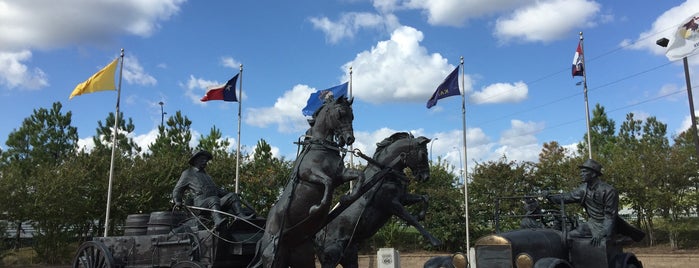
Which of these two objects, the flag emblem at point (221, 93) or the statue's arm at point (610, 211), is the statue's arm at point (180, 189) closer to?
the statue's arm at point (610, 211)

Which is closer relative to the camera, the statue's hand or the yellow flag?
the statue's hand

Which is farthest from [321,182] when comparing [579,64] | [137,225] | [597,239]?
[579,64]

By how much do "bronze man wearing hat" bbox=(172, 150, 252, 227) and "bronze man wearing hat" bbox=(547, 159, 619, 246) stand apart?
17.8 ft

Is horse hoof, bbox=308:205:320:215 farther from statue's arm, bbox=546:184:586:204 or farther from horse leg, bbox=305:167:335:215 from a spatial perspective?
statue's arm, bbox=546:184:586:204

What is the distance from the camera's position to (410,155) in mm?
9461

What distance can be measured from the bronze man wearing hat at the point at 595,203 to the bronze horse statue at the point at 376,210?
2.38m

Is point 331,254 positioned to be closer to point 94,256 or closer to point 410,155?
point 410,155

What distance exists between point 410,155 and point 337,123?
3073 mm

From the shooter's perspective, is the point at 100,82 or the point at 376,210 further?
the point at 100,82

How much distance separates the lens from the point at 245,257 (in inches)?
329

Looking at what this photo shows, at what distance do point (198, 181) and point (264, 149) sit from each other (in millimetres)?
23409

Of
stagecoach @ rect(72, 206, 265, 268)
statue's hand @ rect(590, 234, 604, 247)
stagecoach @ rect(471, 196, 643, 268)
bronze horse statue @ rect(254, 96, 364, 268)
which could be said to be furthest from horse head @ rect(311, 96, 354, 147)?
statue's hand @ rect(590, 234, 604, 247)

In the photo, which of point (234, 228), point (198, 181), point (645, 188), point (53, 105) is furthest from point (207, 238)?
point (53, 105)

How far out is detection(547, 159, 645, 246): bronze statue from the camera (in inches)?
344
